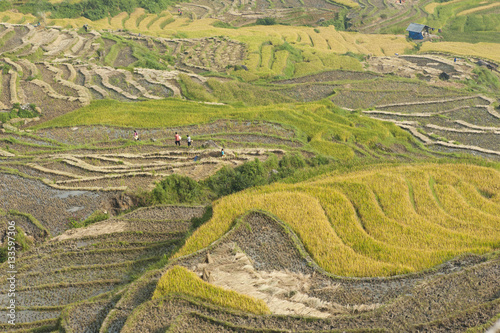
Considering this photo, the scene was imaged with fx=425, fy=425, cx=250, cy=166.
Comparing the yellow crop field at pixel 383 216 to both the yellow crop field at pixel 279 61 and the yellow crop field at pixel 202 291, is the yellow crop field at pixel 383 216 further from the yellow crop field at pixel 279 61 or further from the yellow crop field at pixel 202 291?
the yellow crop field at pixel 279 61

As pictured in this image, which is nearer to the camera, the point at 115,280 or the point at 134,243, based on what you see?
the point at 115,280

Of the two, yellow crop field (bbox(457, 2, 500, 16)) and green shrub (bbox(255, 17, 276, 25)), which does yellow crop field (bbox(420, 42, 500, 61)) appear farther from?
green shrub (bbox(255, 17, 276, 25))

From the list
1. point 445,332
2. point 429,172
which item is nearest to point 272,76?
point 429,172

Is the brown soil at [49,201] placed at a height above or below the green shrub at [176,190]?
below

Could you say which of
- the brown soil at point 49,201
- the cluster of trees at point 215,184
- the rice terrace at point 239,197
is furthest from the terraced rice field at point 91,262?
Answer: the brown soil at point 49,201

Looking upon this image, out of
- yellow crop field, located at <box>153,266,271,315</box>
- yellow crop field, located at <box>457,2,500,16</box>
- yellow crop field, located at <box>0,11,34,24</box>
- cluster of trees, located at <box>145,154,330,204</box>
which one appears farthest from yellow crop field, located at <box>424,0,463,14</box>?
yellow crop field, located at <box>153,266,271,315</box>

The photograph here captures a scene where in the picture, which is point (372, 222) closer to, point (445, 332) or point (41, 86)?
point (445, 332)

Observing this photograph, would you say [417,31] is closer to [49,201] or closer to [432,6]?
[432,6]
